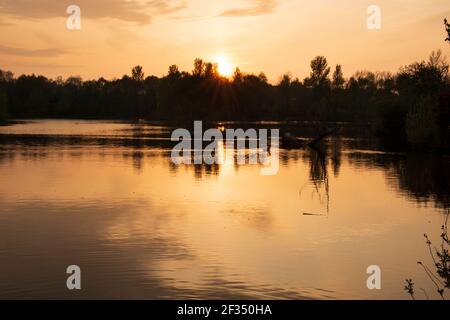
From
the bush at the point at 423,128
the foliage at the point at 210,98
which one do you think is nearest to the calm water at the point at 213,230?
the bush at the point at 423,128

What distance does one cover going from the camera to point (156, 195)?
27312 millimetres

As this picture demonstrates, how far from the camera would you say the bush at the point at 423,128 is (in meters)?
62.2

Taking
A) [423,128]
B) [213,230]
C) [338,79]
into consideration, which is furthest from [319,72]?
[213,230]

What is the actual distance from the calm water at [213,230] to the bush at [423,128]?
82.0 feet

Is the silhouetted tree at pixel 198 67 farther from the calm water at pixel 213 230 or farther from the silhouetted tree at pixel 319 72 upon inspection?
the calm water at pixel 213 230

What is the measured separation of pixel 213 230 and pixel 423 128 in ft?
163

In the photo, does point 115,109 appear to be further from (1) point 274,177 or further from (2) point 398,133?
(1) point 274,177

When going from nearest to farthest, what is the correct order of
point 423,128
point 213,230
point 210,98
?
point 213,230 → point 423,128 → point 210,98

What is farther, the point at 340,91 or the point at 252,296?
the point at 340,91

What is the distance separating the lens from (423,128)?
209ft

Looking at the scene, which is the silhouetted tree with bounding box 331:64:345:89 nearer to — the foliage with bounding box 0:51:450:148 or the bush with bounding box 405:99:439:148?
the foliage with bounding box 0:51:450:148

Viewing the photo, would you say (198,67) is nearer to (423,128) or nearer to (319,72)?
(319,72)

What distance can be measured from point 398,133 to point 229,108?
7480 cm
